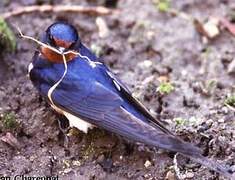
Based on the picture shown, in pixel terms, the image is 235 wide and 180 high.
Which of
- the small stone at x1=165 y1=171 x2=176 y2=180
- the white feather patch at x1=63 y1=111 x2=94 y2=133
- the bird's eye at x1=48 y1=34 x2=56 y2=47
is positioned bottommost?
the small stone at x1=165 y1=171 x2=176 y2=180

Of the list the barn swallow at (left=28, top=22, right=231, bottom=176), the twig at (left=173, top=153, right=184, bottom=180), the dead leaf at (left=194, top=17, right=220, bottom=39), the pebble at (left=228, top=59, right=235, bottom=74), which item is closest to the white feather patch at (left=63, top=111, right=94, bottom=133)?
the barn swallow at (left=28, top=22, right=231, bottom=176)

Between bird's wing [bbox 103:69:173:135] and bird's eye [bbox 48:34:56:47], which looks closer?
bird's wing [bbox 103:69:173:135]

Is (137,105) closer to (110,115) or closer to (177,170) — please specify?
(110,115)

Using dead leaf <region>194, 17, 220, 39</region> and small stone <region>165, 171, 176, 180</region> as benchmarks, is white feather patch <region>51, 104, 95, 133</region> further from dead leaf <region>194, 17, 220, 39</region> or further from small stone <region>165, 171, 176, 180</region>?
dead leaf <region>194, 17, 220, 39</region>

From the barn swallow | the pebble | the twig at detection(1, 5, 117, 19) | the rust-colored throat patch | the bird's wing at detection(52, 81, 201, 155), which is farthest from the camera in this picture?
the twig at detection(1, 5, 117, 19)

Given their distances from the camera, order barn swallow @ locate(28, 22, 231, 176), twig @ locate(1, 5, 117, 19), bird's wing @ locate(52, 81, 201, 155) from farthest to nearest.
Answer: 1. twig @ locate(1, 5, 117, 19)
2. barn swallow @ locate(28, 22, 231, 176)
3. bird's wing @ locate(52, 81, 201, 155)

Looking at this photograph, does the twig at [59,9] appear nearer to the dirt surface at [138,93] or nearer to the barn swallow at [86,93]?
the dirt surface at [138,93]

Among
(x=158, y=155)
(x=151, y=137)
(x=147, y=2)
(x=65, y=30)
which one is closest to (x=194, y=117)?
(x=158, y=155)
